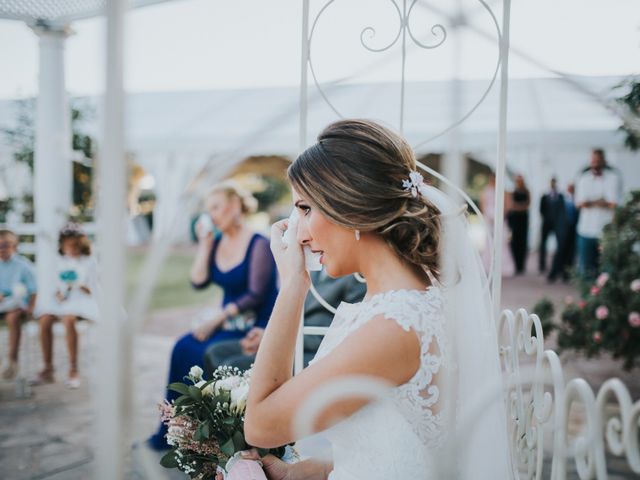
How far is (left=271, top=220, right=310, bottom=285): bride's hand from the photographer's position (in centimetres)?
140

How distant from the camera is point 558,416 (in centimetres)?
105

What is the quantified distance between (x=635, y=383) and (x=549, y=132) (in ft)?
13.2

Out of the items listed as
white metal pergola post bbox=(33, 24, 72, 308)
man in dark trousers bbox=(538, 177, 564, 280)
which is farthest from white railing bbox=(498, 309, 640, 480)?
man in dark trousers bbox=(538, 177, 564, 280)

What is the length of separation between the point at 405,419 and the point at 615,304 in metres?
3.20

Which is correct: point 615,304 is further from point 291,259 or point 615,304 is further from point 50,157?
point 50,157

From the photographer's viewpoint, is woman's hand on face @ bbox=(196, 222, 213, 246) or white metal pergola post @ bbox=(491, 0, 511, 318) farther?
woman's hand on face @ bbox=(196, 222, 213, 246)

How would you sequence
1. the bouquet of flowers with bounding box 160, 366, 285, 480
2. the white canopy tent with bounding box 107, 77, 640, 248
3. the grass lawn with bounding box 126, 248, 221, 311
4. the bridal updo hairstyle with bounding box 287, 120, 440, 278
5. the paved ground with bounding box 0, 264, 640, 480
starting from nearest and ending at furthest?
the bridal updo hairstyle with bounding box 287, 120, 440, 278, the bouquet of flowers with bounding box 160, 366, 285, 480, the paved ground with bounding box 0, 264, 640, 480, the white canopy tent with bounding box 107, 77, 640, 248, the grass lawn with bounding box 126, 248, 221, 311

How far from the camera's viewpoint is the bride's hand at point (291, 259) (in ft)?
4.59

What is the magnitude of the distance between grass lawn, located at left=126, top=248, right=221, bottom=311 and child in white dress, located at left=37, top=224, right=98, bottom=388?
4.68 ft

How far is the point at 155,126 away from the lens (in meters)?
7.59

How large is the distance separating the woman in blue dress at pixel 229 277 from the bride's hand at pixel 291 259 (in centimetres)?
224

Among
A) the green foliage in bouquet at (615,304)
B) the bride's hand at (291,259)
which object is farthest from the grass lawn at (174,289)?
the bride's hand at (291,259)

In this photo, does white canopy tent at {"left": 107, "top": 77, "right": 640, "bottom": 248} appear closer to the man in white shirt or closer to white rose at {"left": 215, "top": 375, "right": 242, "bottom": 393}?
the man in white shirt

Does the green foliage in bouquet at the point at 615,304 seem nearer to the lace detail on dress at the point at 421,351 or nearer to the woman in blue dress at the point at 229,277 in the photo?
the woman in blue dress at the point at 229,277
